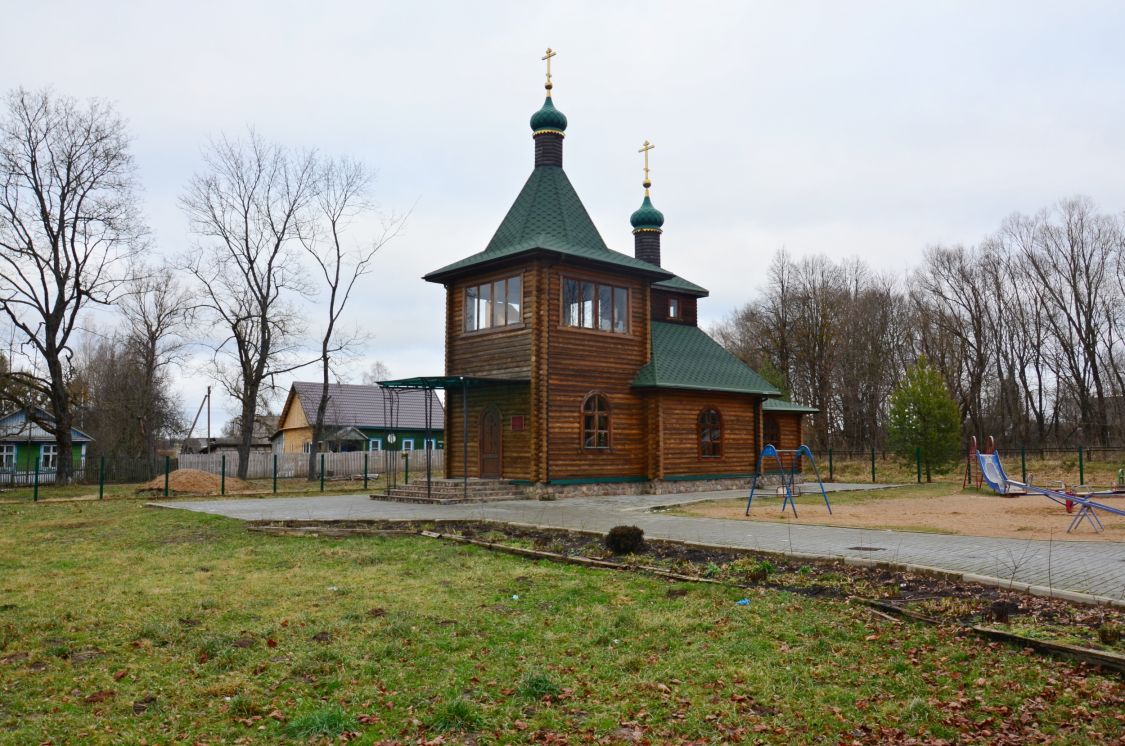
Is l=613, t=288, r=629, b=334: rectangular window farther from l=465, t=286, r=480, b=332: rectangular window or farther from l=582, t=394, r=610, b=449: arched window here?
l=465, t=286, r=480, b=332: rectangular window

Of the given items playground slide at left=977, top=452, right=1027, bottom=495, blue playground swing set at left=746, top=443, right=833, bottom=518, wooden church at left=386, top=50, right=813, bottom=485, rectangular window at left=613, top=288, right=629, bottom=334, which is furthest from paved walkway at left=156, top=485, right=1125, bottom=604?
playground slide at left=977, top=452, right=1027, bottom=495

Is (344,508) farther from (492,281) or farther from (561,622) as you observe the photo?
(561,622)

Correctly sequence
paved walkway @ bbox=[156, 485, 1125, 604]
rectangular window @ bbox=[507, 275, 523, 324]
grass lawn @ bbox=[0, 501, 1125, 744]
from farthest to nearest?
rectangular window @ bbox=[507, 275, 523, 324], paved walkway @ bbox=[156, 485, 1125, 604], grass lawn @ bbox=[0, 501, 1125, 744]

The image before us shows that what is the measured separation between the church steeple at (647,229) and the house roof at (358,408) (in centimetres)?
2235

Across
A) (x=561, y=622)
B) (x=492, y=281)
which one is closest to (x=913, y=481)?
(x=492, y=281)

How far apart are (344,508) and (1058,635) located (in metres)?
14.5

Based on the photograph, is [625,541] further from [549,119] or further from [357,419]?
[357,419]

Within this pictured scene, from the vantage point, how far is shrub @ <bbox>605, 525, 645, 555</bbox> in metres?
10.0

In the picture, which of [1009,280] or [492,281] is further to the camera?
[1009,280]

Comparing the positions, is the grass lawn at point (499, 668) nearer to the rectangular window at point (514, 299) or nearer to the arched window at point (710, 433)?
the rectangular window at point (514, 299)

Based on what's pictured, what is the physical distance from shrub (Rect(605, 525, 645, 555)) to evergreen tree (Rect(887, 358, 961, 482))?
20999 millimetres

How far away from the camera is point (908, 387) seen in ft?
94.0

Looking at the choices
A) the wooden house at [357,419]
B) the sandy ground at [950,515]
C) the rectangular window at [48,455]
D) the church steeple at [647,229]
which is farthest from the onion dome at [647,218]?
the rectangular window at [48,455]

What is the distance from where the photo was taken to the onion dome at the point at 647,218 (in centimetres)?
2817
